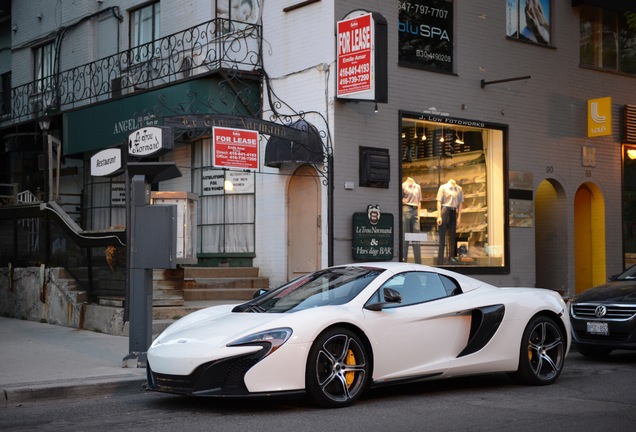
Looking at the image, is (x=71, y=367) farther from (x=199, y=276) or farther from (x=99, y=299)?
(x=199, y=276)

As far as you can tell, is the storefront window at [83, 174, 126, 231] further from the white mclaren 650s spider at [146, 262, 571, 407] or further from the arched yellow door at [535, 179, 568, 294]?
the white mclaren 650s spider at [146, 262, 571, 407]

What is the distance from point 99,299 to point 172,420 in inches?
280

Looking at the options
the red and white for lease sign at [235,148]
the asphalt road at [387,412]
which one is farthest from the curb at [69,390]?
the red and white for lease sign at [235,148]

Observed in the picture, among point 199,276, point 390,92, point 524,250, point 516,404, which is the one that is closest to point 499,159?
point 524,250

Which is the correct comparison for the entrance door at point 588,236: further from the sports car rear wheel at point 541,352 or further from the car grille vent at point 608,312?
the sports car rear wheel at point 541,352

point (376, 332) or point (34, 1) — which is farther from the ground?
point (34, 1)

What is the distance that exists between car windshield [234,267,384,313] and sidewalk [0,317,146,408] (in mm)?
1742

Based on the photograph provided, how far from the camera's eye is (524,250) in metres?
18.7

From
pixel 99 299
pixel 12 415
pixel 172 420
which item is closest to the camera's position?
pixel 172 420

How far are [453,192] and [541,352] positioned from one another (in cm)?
872

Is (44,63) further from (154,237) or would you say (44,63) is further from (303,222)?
(154,237)

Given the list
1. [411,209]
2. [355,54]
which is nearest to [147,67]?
[355,54]

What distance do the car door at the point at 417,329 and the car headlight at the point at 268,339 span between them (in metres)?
0.91

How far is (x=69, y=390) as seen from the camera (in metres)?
9.00
